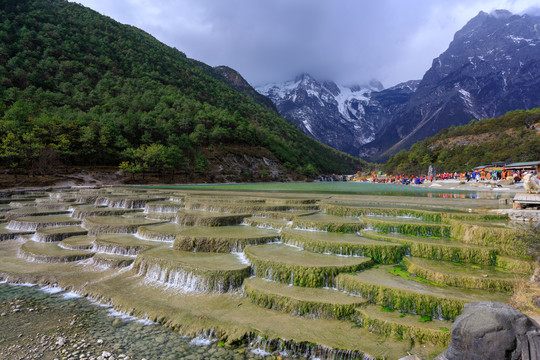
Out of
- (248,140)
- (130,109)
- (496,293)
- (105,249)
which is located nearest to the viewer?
(496,293)

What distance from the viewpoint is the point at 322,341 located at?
6.53m

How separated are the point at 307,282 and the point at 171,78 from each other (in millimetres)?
114291

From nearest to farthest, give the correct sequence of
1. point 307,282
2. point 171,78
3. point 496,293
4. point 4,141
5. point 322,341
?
point 322,341 < point 496,293 < point 307,282 < point 4,141 < point 171,78

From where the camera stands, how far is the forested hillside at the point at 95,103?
46469mm

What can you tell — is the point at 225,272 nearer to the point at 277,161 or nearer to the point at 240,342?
the point at 240,342

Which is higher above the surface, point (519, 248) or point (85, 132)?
point (85, 132)

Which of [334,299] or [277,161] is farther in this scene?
[277,161]

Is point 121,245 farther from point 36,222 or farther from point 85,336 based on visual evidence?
point 36,222

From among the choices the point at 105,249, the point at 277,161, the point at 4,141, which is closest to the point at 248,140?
the point at 277,161

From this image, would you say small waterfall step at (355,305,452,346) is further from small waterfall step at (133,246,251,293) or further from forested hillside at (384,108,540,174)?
forested hillside at (384,108,540,174)

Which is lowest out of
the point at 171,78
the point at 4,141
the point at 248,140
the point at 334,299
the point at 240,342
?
the point at 240,342

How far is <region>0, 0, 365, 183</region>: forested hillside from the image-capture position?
4647 centimetres

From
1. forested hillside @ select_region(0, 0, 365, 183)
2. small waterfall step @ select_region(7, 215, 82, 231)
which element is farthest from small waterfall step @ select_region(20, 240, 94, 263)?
forested hillside @ select_region(0, 0, 365, 183)

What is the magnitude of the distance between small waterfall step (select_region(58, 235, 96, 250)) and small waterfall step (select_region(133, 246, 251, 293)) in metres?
4.10
